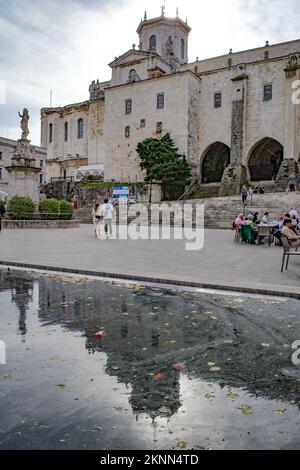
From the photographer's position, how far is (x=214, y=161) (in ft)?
141

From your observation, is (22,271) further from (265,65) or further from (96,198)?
(265,65)

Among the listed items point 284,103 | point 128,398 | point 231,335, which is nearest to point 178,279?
point 231,335

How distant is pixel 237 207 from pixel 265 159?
16.4 m

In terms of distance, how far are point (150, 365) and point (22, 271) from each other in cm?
633

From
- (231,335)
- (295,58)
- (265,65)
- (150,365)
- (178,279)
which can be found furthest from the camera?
(265,65)

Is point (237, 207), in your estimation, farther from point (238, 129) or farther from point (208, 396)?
point (208, 396)

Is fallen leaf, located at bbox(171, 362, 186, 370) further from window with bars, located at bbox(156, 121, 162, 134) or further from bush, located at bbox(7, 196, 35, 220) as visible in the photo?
window with bars, located at bbox(156, 121, 162, 134)

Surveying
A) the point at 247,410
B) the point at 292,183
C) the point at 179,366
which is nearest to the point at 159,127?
the point at 292,183

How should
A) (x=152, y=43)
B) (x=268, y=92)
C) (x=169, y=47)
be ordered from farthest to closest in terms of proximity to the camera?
(x=152, y=43), (x=169, y=47), (x=268, y=92)

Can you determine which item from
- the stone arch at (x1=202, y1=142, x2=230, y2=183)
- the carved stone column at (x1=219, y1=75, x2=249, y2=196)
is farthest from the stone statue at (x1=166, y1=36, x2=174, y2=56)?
the stone arch at (x1=202, y1=142, x2=230, y2=183)

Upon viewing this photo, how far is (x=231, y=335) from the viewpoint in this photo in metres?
4.69

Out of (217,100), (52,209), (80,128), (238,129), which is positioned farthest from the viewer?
(80,128)

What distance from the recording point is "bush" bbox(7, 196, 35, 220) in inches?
897
